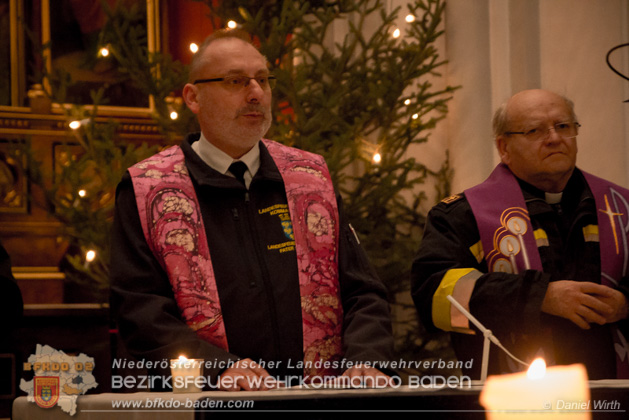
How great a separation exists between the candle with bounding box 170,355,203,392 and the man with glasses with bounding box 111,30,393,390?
15.9 inches

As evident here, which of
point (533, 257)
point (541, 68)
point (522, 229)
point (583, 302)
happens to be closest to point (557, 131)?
point (522, 229)

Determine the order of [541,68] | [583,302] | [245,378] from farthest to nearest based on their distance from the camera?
1. [541,68]
2. [583,302]
3. [245,378]

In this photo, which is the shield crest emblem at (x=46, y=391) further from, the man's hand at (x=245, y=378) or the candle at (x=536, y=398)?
the candle at (x=536, y=398)

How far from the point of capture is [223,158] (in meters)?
2.94

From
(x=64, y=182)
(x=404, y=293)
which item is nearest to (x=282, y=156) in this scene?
(x=64, y=182)

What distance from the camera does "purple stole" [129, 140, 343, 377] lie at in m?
2.66

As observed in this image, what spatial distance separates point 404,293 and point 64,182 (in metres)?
2.48

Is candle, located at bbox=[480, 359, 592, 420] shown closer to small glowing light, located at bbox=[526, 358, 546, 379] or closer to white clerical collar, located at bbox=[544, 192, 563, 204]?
small glowing light, located at bbox=[526, 358, 546, 379]

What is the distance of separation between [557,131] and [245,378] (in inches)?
70.1

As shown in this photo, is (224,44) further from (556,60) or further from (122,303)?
(556,60)

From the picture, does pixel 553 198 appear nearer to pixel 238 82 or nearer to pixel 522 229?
pixel 522 229

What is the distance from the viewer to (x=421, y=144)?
5.86 meters

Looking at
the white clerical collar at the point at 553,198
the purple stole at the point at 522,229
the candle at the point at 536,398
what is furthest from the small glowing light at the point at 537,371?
the white clerical collar at the point at 553,198

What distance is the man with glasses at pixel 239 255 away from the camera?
258cm
